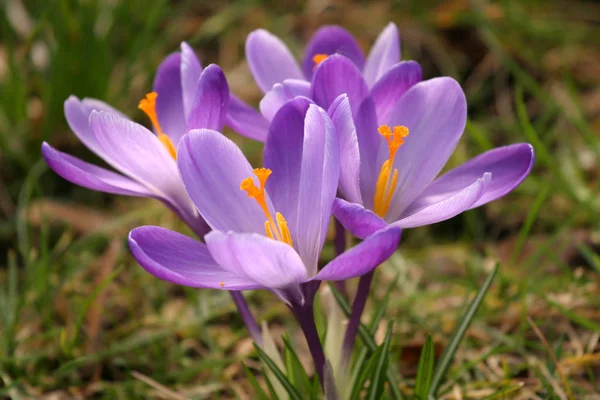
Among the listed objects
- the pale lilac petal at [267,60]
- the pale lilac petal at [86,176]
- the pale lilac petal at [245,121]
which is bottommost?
the pale lilac petal at [86,176]

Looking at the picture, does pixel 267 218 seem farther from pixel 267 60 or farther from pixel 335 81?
pixel 267 60

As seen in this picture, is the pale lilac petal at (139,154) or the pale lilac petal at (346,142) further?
the pale lilac petal at (139,154)

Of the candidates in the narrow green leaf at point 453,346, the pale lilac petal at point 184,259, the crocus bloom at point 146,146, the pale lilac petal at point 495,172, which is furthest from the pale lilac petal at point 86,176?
the narrow green leaf at point 453,346

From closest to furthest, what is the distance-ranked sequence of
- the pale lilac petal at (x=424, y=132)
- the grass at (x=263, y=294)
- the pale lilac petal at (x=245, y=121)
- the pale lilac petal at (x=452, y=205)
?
the pale lilac petal at (x=452, y=205) → the pale lilac petal at (x=424, y=132) → the pale lilac petal at (x=245, y=121) → the grass at (x=263, y=294)

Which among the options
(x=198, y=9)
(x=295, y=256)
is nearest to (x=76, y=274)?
(x=295, y=256)

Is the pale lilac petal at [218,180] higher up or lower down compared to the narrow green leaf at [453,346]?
higher up

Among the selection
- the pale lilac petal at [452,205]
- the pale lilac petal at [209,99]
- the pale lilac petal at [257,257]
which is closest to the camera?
the pale lilac petal at [257,257]

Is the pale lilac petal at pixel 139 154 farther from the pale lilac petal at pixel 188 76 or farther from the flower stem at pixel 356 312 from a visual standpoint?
the flower stem at pixel 356 312

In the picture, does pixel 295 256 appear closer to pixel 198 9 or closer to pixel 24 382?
pixel 24 382

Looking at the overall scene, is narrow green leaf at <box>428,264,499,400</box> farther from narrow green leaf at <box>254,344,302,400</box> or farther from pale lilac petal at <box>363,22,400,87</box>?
pale lilac petal at <box>363,22,400,87</box>
